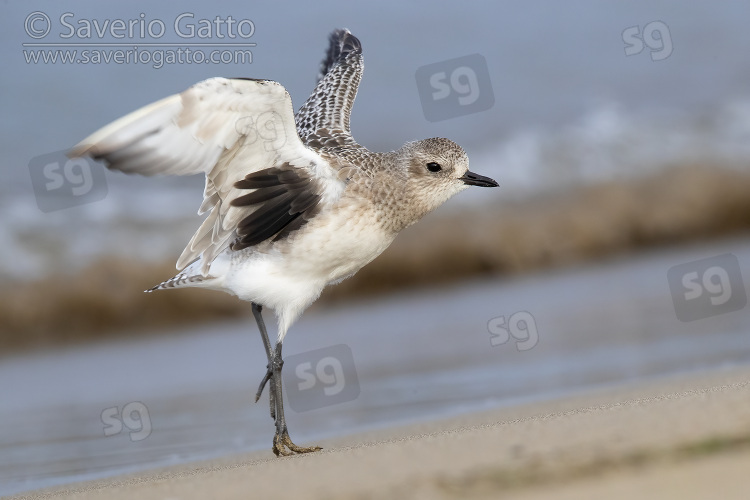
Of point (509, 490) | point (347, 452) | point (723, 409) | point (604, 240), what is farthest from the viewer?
point (604, 240)

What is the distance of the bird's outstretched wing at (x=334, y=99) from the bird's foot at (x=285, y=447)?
1.96 m

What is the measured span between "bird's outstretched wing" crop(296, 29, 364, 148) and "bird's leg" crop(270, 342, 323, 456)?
147 centimetres

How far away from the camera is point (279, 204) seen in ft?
22.0

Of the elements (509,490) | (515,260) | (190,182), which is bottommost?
(509,490)

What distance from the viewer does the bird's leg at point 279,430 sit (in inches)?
246

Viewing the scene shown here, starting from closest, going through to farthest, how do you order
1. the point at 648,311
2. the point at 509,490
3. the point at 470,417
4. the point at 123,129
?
the point at 509,490 < the point at 123,129 < the point at 470,417 < the point at 648,311

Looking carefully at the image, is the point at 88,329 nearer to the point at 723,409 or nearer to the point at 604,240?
the point at 604,240

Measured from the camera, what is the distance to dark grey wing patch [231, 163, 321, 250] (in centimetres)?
663

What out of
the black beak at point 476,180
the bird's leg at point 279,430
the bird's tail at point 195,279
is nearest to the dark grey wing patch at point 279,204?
the bird's tail at point 195,279

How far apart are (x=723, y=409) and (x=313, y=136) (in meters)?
3.68

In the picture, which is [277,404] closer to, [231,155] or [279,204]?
[279,204]

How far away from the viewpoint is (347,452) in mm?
5621

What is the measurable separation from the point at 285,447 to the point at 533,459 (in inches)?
86.6

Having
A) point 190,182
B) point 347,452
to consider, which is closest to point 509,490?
point 347,452
